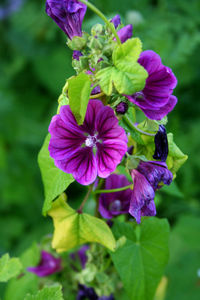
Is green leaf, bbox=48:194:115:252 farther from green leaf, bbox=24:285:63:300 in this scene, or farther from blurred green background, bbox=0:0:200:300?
blurred green background, bbox=0:0:200:300

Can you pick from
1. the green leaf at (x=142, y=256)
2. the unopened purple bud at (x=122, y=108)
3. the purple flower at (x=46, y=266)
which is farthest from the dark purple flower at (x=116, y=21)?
the purple flower at (x=46, y=266)

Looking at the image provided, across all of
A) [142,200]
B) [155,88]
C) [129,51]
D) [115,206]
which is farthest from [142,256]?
[129,51]

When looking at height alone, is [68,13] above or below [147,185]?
above

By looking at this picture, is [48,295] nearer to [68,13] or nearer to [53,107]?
[68,13]

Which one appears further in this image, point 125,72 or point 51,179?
point 51,179

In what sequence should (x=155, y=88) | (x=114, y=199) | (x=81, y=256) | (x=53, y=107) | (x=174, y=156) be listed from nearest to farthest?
(x=155, y=88) < (x=174, y=156) < (x=114, y=199) < (x=81, y=256) < (x=53, y=107)
